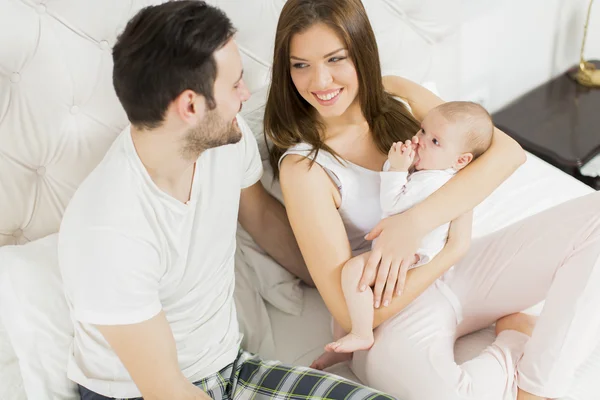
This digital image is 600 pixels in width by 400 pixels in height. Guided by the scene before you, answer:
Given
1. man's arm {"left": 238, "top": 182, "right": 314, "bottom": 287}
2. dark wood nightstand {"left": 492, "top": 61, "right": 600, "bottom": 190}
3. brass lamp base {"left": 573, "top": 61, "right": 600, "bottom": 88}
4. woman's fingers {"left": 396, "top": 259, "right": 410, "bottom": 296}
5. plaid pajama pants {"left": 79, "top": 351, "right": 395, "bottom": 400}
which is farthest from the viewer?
brass lamp base {"left": 573, "top": 61, "right": 600, "bottom": 88}

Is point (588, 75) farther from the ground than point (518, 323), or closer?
farther from the ground

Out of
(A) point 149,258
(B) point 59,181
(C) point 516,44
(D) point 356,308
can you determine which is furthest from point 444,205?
(C) point 516,44

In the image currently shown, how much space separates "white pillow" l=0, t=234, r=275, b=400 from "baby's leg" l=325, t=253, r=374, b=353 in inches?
22.3

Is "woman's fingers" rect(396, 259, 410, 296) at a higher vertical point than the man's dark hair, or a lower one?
lower

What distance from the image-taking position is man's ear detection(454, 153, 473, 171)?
4.91ft

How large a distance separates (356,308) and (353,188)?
280 mm

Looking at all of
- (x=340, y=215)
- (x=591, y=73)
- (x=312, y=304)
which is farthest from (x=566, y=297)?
(x=591, y=73)

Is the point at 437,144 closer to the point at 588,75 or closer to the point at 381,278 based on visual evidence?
the point at 381,278

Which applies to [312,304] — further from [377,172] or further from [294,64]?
[294,64]

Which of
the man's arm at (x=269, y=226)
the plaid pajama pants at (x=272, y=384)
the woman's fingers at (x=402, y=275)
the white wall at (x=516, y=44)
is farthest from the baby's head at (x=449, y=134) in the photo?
the white wall at (x=516, y=44)

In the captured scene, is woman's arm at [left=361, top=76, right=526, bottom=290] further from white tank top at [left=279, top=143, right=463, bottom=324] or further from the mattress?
the mattress

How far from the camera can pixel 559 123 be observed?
242 centimetres

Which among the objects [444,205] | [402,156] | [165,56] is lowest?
[444,205]

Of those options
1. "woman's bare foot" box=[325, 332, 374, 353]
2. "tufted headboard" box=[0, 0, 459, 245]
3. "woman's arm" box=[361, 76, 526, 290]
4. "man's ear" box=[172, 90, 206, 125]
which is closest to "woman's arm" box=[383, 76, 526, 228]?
"woman's arm" box=[361, 76, 526, 290]
